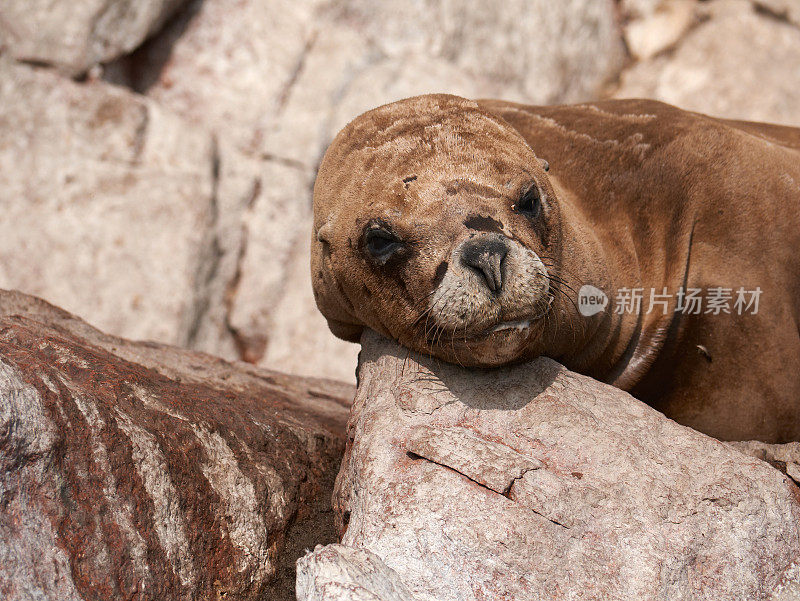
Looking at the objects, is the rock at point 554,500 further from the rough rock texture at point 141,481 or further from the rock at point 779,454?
the rough rock texture at point 141,481

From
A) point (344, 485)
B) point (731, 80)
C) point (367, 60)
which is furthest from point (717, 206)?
point (731, 80)

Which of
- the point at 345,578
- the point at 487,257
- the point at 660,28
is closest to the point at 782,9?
the point at 660,28

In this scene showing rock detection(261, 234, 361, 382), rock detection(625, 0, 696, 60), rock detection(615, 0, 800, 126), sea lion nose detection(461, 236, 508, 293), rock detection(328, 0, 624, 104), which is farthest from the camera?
rock detection(625, 0, 696, 60)

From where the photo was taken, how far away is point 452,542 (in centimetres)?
330

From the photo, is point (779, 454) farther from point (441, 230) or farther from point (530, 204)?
point (441, 230)

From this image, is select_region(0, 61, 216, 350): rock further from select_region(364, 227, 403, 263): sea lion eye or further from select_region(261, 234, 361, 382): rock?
select_region(364, 227, 403, 263): sea lion eye

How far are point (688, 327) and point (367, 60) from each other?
7309mm

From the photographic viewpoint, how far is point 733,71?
13.0 m

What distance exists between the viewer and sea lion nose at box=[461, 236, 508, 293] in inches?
139

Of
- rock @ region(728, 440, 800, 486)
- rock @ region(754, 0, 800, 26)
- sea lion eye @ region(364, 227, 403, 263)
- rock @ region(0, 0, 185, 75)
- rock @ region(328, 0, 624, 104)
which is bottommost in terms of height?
rock @ region(728, 440, 800, 486)

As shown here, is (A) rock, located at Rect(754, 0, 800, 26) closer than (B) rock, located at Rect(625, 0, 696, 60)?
Yes

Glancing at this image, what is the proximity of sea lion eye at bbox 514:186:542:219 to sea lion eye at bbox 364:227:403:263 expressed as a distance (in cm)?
57

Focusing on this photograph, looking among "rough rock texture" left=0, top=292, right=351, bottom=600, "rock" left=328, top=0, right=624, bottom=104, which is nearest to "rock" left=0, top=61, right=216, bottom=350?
"rock" left=328, top=0, right=624, bottom=104

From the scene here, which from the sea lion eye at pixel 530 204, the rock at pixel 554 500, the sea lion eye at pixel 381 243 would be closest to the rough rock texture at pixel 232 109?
the sea lion eye at pixel 381 243
